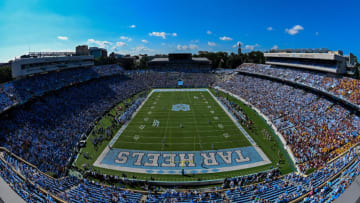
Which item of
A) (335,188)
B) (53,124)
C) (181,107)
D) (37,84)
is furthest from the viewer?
(181,107)

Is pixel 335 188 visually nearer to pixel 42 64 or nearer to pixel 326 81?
pixel 326 81

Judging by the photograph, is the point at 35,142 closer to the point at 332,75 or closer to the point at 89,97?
the point at 89,97

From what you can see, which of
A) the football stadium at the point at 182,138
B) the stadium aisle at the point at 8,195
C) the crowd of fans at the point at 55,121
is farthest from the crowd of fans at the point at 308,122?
the crowd of fans at the point at 55,121

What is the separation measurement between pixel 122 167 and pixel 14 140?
1127cm

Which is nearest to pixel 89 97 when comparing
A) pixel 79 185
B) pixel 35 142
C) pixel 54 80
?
pixel 54 80

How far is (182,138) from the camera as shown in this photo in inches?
1010

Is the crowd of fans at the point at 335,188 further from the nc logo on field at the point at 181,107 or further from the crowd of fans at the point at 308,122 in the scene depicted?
the nc logo on field at the point at 181,107

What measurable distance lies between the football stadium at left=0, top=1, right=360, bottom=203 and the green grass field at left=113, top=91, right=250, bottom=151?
0.50ft

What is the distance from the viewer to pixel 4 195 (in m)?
11.6

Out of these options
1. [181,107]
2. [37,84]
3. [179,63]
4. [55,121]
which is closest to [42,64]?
[37,84]

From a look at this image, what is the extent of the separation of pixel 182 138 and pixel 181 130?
2604mm

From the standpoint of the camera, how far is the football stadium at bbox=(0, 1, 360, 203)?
1433 centimetres

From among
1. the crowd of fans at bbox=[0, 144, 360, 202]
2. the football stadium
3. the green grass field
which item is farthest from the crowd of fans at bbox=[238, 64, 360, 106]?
the green grass field

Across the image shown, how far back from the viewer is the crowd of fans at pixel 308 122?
1989 cm
